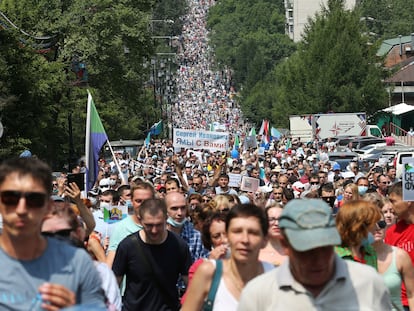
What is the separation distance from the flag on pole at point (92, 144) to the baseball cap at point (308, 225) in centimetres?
1157

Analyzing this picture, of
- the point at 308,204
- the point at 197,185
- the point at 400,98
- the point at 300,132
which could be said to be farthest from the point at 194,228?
the point at 400,98

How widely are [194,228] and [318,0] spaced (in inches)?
5542

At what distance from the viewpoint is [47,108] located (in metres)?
40.4

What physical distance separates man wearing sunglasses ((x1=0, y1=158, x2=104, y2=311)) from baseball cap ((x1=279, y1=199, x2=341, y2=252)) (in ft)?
2.39

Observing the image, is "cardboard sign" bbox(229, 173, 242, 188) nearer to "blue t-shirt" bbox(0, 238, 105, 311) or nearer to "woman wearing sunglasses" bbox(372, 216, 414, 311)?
"woman wearing sunglasses" bbox(372, 216, 414, 311)

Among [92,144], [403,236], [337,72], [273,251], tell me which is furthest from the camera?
[337,72]

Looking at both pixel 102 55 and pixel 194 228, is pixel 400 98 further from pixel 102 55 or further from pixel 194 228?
pixel 194 228

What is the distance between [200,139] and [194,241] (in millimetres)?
19691

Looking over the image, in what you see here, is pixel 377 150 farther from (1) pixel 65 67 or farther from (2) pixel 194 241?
(2) pixel 194 241

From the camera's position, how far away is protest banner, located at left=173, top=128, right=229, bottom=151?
29281mm

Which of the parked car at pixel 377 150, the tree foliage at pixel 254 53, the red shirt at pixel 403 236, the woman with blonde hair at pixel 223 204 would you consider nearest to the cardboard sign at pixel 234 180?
the woman with blonde hair at pixel 223 204

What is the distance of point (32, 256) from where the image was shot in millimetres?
4602

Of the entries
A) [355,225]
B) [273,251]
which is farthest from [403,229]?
[355,225]

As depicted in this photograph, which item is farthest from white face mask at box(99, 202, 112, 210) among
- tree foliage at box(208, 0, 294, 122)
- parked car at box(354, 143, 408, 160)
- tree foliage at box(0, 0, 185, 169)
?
tree foliage at box(208, 0, 294, 122)
